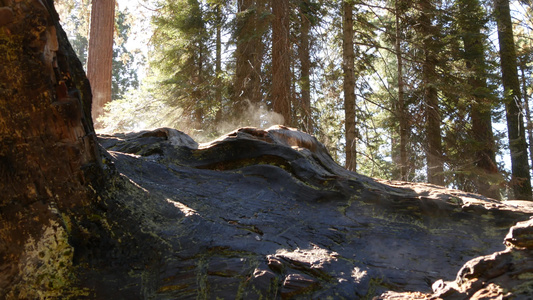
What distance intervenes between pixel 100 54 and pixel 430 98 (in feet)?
29.9

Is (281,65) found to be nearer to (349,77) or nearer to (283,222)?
(349,77)

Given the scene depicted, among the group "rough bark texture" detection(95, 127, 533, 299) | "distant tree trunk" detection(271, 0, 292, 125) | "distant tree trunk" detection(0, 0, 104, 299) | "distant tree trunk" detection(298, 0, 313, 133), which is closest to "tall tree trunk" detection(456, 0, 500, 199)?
"distant tree trunk" detection(298, 0, 313, 133)

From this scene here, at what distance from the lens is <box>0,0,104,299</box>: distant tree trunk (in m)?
2.04

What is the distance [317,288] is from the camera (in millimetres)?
2289

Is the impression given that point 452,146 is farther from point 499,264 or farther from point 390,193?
point 499,264

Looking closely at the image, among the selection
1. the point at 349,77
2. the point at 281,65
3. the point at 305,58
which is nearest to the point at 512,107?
the point at 349,77

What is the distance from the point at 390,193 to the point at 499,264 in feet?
4.74

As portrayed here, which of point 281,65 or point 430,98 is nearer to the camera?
point 281,65

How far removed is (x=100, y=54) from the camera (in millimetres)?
10055

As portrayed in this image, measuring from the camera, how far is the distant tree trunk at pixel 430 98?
10039 millimetres

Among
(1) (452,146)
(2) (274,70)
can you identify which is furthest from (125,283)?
(1) (452,146)

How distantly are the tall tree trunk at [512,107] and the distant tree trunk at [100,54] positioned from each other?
1163 centimetres

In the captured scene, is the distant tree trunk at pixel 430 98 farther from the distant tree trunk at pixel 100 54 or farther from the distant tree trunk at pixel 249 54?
the distant tree trunk at pixel 100 54

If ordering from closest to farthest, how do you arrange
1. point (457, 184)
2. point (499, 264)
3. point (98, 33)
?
point (499, 264) → point (98, 33) → point (457, 184)
